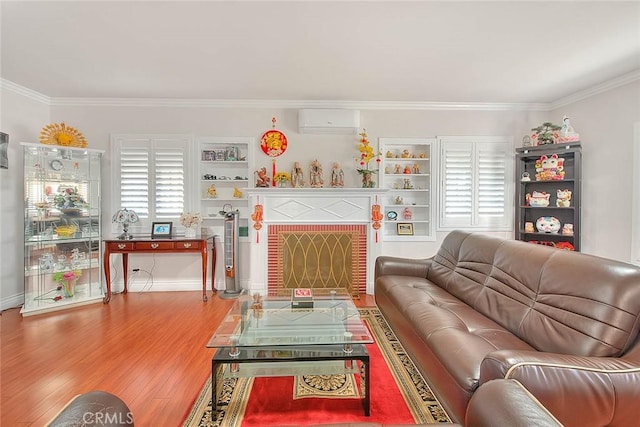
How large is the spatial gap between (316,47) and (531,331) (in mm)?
2740

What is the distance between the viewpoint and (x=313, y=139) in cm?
435

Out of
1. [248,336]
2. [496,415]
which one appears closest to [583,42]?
[496,415]

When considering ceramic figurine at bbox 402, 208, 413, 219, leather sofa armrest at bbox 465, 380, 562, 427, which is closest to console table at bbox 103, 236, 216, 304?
ceramic figurine at bbox 402, 208, 413, 219

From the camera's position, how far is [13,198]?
3.68 meters

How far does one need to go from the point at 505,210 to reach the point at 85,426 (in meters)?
5.01

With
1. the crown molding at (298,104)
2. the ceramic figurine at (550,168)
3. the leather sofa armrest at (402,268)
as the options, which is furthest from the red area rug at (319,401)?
the crown molding at (298,104)

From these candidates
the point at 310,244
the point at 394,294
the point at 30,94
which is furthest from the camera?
the point at 310,244

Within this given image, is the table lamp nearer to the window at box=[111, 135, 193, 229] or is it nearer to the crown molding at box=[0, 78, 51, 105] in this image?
the window at box=[111, 135, 193, 229]

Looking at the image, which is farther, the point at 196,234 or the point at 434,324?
the point at 196,234

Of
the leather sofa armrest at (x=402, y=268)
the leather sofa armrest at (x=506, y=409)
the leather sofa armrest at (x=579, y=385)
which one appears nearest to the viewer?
the leather sofa armrest at (x=506, y=409)

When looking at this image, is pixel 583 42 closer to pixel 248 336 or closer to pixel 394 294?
pixel 394 294

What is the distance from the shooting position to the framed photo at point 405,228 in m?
4.48

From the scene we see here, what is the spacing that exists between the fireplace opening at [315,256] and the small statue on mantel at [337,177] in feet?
1.95

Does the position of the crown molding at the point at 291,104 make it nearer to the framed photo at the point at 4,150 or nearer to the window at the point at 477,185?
the window at the point at 477,185
